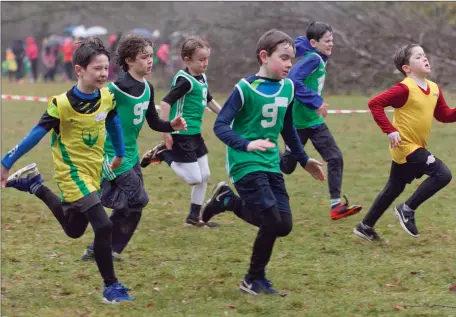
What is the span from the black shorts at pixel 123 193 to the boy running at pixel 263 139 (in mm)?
1072

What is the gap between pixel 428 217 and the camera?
9.02m

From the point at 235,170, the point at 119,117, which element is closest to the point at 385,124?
the point at 235,170

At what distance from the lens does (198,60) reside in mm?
8391

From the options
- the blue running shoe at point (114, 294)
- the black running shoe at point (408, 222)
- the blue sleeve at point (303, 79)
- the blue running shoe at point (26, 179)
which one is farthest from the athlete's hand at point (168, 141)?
the blue running shoe at point (114, 294)

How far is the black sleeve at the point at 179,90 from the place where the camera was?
27.3 feet

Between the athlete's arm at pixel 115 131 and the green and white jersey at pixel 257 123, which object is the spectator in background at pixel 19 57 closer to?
the athlete's arm at pixel 115 131

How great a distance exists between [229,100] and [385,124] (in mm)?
1772

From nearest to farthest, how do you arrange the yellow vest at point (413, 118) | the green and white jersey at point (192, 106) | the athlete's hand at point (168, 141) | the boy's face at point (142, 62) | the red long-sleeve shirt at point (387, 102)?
the boy's face at point (142, 62) → the red long-sleeve shirt at point (387, 102) → the yellow vest at point (413, 118) → the athlete's hand at point (168, 141) → the green and white jersey at point (192, 106)

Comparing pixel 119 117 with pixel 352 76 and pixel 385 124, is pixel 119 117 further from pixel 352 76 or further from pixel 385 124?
pixel 352 76

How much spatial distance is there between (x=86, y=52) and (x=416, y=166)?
3121 millimetres

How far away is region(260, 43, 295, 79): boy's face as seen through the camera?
6.17m

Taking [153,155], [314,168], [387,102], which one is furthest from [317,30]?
[314,168]

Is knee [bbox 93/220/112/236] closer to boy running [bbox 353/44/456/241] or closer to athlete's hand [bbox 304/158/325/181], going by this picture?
athlete's hand [bbox 304/158/325/181]

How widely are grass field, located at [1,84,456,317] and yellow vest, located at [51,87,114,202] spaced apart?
810 millimetres
